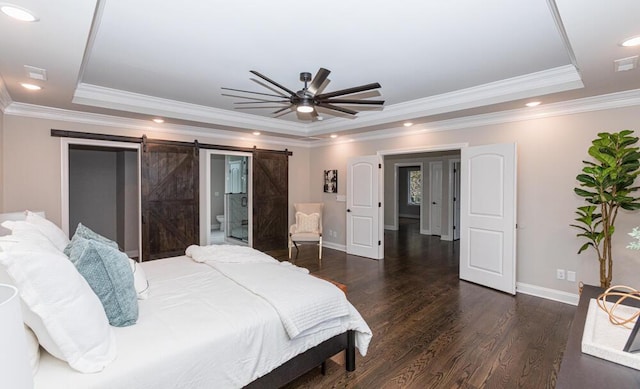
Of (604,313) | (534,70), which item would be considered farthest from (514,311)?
(534,70)

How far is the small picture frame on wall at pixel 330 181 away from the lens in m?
6.66

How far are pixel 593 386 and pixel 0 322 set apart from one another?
5.46ft

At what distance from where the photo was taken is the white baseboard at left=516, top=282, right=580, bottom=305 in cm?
372

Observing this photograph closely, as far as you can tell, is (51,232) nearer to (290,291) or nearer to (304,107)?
(290,291)

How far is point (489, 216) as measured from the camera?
4230 millimetres

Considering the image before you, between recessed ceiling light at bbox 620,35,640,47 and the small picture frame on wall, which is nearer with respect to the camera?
recessed ceiling light at bbox 620,35,640,47

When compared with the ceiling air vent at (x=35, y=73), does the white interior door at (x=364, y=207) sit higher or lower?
lower

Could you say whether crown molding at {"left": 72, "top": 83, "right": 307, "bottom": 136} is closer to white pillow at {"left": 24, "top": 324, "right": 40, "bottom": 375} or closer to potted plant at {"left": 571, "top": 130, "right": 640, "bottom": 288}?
white pillow at {"left": 24, "top": 324, "right": 40, "bottom": 375}

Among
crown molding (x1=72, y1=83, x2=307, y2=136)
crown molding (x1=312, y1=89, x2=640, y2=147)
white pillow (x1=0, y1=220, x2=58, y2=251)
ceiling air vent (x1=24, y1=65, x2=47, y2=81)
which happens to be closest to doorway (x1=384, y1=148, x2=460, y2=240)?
crown molding (x1=312, y1=89, x2=640, y2=147)

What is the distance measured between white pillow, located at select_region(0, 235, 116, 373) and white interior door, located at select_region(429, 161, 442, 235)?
27.0 feet

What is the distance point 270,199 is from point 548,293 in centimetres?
477

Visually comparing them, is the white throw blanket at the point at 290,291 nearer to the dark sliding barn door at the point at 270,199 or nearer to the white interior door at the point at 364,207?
the white interior door at the point at 364,207

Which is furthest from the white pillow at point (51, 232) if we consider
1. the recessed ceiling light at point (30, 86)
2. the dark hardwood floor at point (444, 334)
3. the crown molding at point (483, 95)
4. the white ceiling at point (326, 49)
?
the crown molding at point (483, 95)

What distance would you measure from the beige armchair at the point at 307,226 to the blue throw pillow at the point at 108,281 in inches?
163
